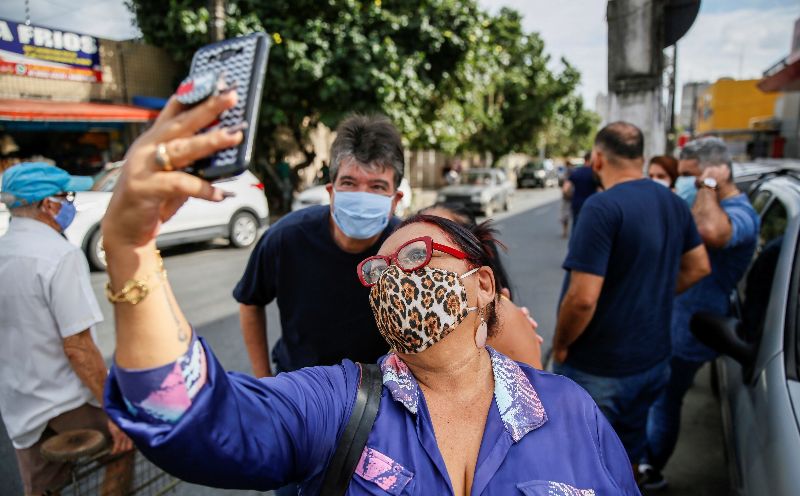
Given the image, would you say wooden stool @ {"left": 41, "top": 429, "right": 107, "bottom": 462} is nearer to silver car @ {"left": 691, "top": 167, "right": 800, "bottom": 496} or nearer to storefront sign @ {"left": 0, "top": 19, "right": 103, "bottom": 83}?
silver car @ {"left": 691, "top": 167, "right": 800, "bottom": 496}

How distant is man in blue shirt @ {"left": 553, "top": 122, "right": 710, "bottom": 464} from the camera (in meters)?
2.55

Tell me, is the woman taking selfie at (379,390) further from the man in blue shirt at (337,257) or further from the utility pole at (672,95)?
the utility pole at (672,95)

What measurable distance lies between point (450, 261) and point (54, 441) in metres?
1.84

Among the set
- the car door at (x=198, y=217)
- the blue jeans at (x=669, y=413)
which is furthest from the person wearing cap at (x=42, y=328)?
the car door at (x=198, y=217)

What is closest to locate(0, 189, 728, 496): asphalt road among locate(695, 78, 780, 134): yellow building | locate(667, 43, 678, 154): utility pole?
locate(667, 43, 678, 154): utility pole

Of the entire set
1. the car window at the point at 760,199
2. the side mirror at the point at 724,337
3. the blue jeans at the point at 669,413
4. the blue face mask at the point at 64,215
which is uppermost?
the blue face mask at the point at 64,215

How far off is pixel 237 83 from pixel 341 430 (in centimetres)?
79

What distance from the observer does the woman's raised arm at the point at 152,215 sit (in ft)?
2.60

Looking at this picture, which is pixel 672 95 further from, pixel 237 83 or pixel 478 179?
pixel 237 83

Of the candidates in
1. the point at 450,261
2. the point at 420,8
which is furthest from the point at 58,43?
the point at 450,261

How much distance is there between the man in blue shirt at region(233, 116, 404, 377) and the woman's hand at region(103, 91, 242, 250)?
4.35 ft

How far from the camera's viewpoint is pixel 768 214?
3.73 m

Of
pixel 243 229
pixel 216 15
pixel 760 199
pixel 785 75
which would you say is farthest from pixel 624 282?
pixel 785 75

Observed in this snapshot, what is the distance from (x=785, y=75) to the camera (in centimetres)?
1244
